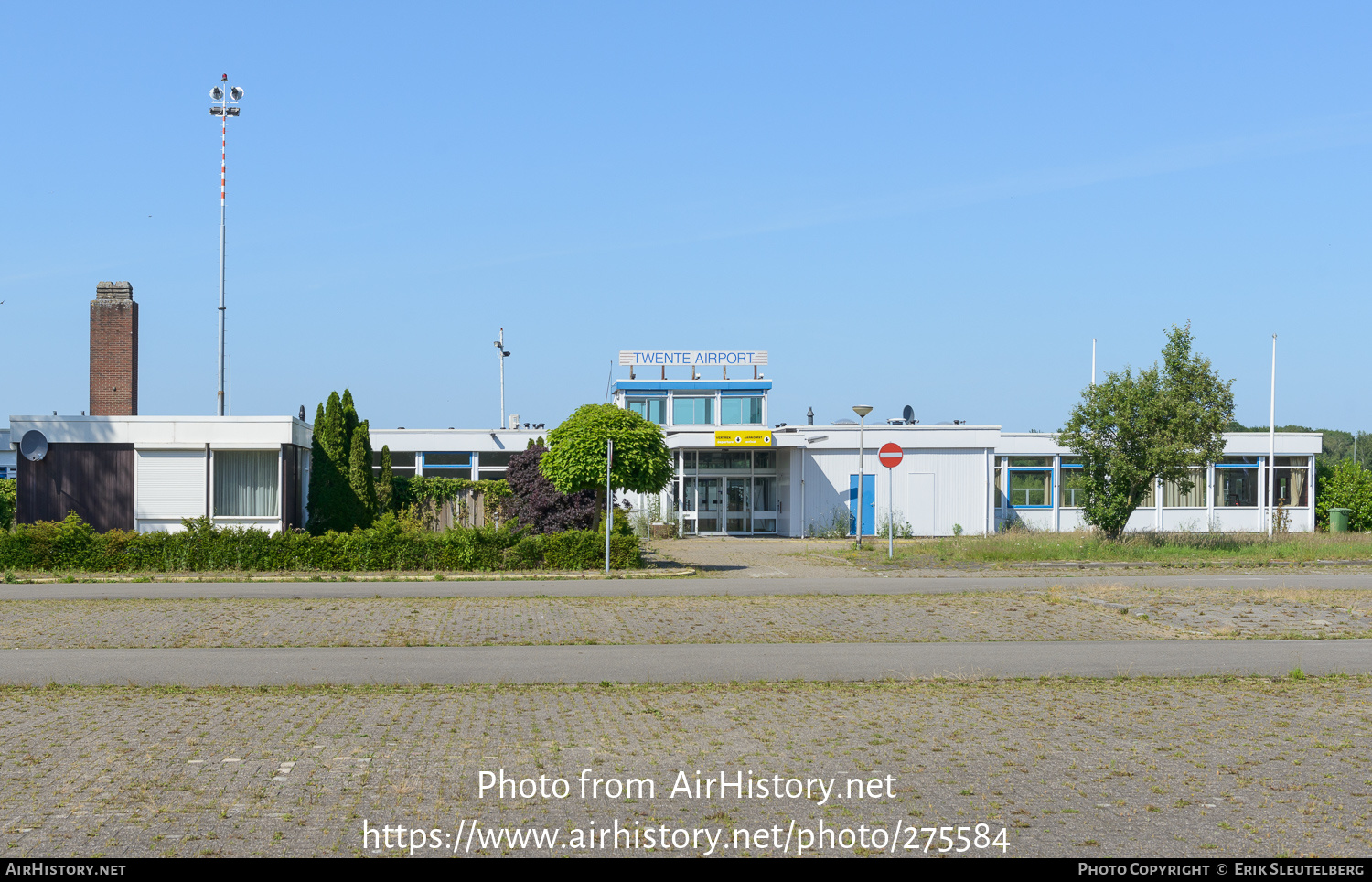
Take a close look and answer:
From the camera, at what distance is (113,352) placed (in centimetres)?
2955

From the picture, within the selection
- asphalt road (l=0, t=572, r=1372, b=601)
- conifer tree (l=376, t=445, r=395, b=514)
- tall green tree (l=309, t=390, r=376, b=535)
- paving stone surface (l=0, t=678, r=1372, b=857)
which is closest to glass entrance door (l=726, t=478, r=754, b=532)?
conifer tree (l=376, t=445, r=395, b=514)

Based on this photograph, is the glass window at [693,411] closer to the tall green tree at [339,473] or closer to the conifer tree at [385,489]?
the conifer tree at [385,489]

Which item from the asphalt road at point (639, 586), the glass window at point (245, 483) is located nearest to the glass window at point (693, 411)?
the glass window at point (245, 483)

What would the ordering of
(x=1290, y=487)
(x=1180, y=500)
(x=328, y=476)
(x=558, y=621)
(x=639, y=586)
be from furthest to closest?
(x=1290, y=487) < (x=1180, y=500) < (x=328, y=476) < (x=639, y=586) < (x=558, y=621)

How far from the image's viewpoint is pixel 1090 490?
1166 inches

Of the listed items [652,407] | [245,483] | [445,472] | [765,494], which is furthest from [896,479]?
[245,483]

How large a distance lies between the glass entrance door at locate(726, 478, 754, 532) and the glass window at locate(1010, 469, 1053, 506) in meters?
9.49

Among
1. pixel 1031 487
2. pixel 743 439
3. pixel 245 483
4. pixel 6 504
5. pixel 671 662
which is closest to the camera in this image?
pixel 671 662

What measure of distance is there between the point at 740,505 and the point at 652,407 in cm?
697

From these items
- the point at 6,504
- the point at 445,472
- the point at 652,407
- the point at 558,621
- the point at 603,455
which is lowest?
the point at 558,621

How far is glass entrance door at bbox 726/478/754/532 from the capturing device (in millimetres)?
38250

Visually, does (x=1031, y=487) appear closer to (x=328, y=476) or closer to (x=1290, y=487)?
(x=1290, y=487)

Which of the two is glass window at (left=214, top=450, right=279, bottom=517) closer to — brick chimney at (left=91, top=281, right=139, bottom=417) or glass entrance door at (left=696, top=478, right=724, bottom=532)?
brick chimney at (left=91, top=281, right=139, bottom=417)
